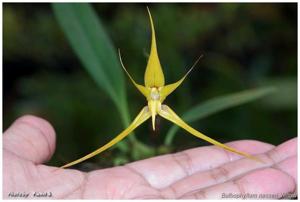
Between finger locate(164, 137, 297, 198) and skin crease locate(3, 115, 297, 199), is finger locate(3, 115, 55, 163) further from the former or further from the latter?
finger locate(164, 137, 297, 198)

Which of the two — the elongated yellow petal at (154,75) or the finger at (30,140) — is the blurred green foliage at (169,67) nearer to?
the finger at (30,140)

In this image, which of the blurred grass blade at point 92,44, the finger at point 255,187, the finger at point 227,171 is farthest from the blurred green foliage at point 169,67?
the finger at point 255,187

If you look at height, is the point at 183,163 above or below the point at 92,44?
below

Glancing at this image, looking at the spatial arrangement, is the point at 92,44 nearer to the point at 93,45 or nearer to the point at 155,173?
the point at 93,45

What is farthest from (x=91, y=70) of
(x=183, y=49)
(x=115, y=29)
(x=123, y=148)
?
(x=183, y=49)

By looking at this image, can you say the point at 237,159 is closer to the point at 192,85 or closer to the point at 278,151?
the point at 278,151

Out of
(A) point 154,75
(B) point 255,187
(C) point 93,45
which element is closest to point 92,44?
(C) point 93,45

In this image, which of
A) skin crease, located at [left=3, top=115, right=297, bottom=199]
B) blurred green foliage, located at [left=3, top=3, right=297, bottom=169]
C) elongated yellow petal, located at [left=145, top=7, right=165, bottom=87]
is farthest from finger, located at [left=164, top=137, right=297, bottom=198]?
blurred green foliage, located at [left=3, top=3, right=297, bottom=169]
